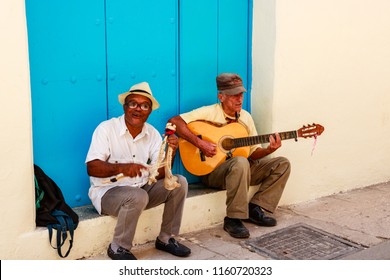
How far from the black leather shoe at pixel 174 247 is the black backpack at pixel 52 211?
67 centimetres

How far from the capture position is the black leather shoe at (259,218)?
4.58 meters

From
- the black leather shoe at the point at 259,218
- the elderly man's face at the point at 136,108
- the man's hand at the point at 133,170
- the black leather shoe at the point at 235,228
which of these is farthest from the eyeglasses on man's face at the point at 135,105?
the black leather shoe at the point at 259,218

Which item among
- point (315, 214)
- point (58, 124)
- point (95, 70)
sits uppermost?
point (95, 70)

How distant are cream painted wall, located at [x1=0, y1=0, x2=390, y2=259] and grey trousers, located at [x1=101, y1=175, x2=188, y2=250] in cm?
21

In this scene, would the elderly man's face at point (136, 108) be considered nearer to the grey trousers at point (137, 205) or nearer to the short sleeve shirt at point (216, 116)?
the grey trousers at point (137, 205)

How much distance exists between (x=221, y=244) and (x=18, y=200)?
1.58 metres

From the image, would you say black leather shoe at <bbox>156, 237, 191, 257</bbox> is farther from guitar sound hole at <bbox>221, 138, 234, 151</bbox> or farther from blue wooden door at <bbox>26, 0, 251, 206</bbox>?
guitar sound hole at <bbox>221, 138, 234, 151</bbox>

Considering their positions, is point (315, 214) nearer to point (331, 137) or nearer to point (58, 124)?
point (331, 137)

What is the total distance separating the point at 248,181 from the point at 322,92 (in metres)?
A: 1.40

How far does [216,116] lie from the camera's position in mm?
4547

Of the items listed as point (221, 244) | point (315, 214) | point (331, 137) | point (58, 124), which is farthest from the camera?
point (331, 137)
